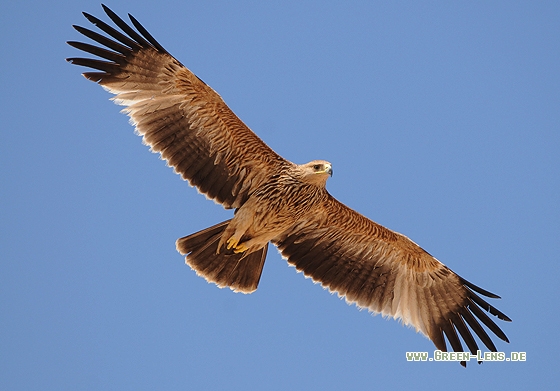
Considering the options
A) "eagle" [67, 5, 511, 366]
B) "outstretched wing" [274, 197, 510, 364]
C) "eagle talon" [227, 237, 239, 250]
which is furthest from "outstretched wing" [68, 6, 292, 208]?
"outstretched wing" [274, 197, 510, 364]

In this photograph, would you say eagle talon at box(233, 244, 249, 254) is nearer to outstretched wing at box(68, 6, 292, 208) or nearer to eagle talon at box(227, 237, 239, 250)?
eagle talon at box(227, 237, 239, 250)

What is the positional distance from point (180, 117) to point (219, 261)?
2361mm

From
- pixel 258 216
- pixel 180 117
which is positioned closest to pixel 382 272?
pixel 258 216

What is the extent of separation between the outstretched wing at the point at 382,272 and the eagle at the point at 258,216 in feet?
0.05

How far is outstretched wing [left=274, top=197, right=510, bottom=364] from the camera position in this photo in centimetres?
1316

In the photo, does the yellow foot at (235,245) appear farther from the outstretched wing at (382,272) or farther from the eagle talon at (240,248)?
the outstretched wing at (382,272)

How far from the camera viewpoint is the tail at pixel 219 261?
12906 millimetres

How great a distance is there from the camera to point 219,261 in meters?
13.0

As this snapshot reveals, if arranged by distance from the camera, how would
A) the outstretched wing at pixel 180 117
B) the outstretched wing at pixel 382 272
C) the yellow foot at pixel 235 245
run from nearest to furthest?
the outstretched wing at pixel 180 117 < the yellow foot at pixel 235 245 < the outstretched wing at pixel 382 272

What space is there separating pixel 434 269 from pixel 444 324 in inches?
35.4

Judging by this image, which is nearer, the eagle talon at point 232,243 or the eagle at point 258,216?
the eagle at point 258,216

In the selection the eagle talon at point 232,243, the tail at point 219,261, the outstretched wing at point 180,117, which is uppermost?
the outstretched wing at point 180,117

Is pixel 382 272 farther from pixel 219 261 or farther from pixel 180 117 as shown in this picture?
pixel 180 117

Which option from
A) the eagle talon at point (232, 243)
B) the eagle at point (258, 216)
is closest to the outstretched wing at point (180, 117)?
the eagle at point (258, 216)
